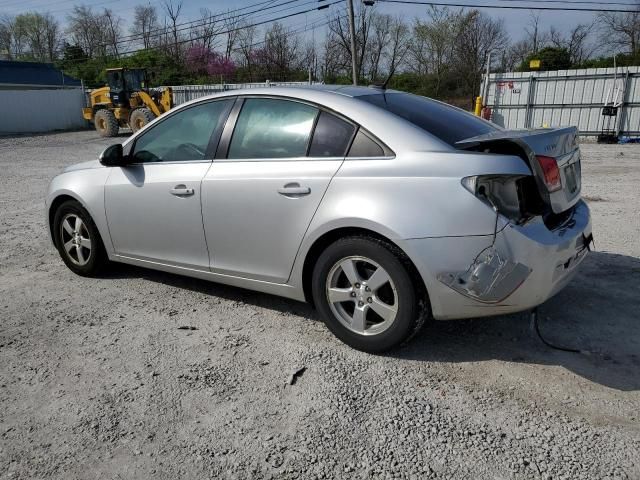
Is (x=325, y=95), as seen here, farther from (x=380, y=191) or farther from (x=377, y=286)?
(x=377, y=286)

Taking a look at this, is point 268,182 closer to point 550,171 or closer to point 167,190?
point 167,190

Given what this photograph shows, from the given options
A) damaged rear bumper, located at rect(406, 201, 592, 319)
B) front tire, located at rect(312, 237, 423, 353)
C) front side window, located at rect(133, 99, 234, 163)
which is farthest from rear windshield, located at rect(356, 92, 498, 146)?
front side window, located at rect(133, 99, 234, 163)

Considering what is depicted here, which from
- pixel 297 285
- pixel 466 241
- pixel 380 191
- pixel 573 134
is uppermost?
pixel 573 134

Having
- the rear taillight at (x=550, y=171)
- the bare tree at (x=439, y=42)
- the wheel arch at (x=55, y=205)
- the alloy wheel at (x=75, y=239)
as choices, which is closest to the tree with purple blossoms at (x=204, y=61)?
the bare tree at (x=439, y=42)

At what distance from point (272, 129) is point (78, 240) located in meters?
2.22

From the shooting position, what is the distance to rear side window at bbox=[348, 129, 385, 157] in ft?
10.3

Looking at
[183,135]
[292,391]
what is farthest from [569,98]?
[292,391]

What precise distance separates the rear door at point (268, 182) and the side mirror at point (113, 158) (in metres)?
0.95

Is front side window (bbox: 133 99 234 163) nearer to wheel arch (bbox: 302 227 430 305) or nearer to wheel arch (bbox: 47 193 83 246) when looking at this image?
wheel arch (bbox: 47 193 83 246)

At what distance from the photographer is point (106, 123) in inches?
925

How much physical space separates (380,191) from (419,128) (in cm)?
47

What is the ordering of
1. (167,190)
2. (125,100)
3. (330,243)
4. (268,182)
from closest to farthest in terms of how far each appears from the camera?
(330,243), (268,182), (167,190), (125,100)

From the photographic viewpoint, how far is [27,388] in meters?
3.02

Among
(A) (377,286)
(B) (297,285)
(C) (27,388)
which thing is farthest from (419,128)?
(C) (27,388)
